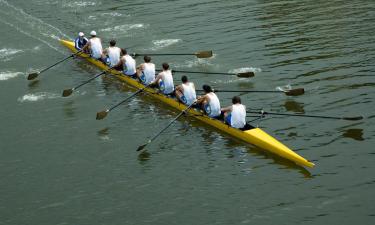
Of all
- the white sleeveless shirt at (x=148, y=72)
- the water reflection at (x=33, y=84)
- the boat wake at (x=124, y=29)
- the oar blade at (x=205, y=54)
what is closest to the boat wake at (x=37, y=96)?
the water reflection at (x=33, y=84)

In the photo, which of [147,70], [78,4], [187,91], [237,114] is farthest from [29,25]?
[237,114]

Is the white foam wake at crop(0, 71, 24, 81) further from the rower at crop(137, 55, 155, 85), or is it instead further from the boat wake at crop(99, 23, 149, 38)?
the rower at crop(137, 55, 155, 85)

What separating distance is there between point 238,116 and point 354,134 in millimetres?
4646

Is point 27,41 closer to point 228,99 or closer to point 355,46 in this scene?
point 228,99

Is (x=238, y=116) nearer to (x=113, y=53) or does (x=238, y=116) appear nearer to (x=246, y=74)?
(x=246, y=74)

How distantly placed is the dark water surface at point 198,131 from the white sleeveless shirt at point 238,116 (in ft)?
2.66

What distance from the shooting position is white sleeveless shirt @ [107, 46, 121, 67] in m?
31.9

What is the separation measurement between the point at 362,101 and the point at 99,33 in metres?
20.7

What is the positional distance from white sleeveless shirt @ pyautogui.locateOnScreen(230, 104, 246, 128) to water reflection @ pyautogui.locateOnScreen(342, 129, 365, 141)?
159 inches

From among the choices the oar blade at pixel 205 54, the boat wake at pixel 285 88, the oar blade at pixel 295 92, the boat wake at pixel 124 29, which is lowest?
the boat wake at pixel 285 88

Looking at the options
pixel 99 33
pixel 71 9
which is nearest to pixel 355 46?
pixel 99 33

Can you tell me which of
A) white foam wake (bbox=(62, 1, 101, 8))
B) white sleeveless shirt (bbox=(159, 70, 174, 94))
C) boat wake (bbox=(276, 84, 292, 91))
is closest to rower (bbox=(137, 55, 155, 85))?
white sleeveless shirt (bbox=(159, 70, 174, 94))

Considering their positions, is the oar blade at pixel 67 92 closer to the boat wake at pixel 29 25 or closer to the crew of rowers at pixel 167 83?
the crew of rowers at pixel 167 83

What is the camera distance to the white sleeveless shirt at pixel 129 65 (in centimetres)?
3048
